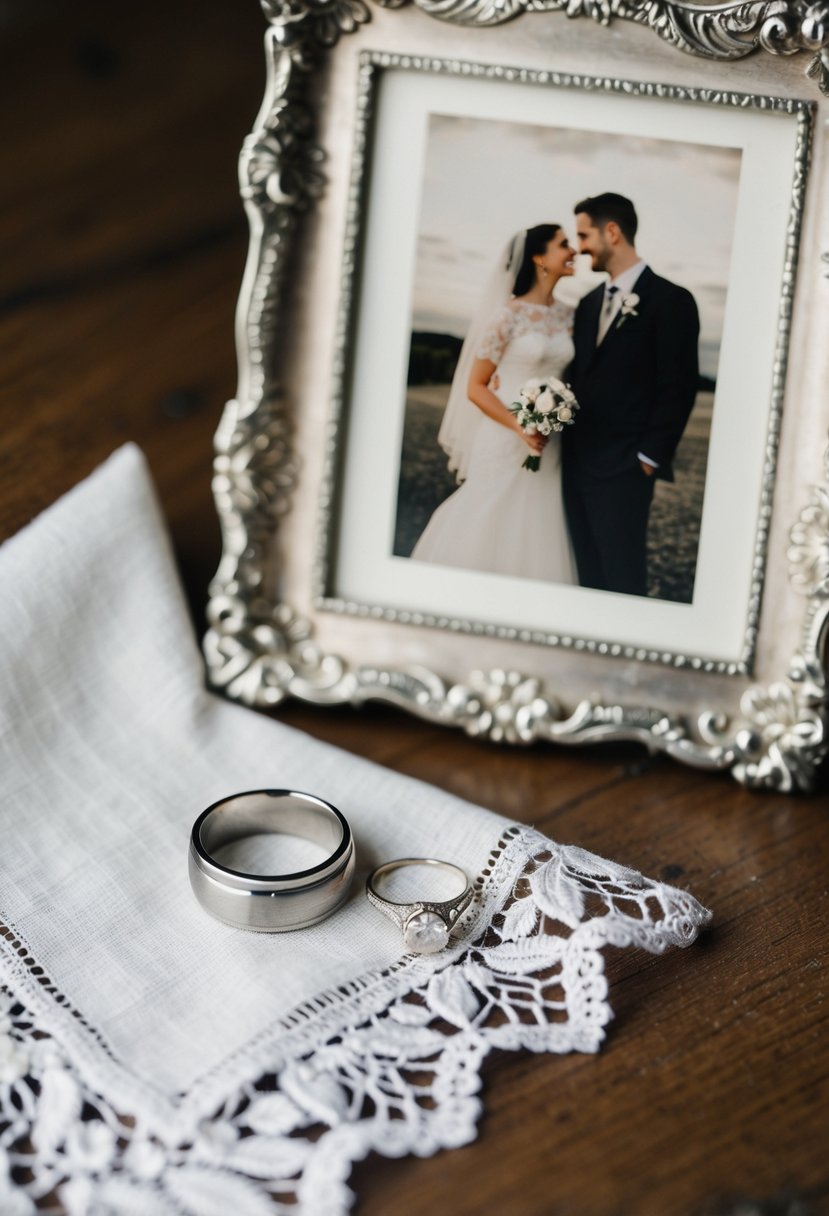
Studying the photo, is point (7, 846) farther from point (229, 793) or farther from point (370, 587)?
point (370, 587)

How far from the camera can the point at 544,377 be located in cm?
75

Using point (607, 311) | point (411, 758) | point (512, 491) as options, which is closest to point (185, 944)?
point (411, 758)

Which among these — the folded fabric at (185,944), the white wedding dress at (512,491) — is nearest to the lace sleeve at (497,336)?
the white wedding dress at (512,491)

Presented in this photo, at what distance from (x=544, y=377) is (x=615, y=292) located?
7cm

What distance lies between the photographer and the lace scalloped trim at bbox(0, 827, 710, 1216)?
0.50 meters

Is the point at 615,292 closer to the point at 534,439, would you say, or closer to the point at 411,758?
the point at 534,439

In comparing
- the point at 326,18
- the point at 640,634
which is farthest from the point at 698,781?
the point at 326,18

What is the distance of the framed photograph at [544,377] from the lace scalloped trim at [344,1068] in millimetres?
173

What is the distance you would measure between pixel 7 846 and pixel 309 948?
18 centimetres

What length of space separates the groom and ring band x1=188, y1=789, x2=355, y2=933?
0.24m

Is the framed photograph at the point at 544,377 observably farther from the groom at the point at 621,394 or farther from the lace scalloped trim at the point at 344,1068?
the lace scalloped trim at the point at 344,1068

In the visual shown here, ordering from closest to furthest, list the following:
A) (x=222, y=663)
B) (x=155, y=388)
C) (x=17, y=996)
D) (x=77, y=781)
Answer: (x=17, y=996), (x=77, y=781), (x=222, y=663), (x=155, y=388)

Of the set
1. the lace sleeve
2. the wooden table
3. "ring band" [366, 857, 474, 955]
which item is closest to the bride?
the lace sleeve

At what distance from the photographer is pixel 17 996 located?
58 centimetres
